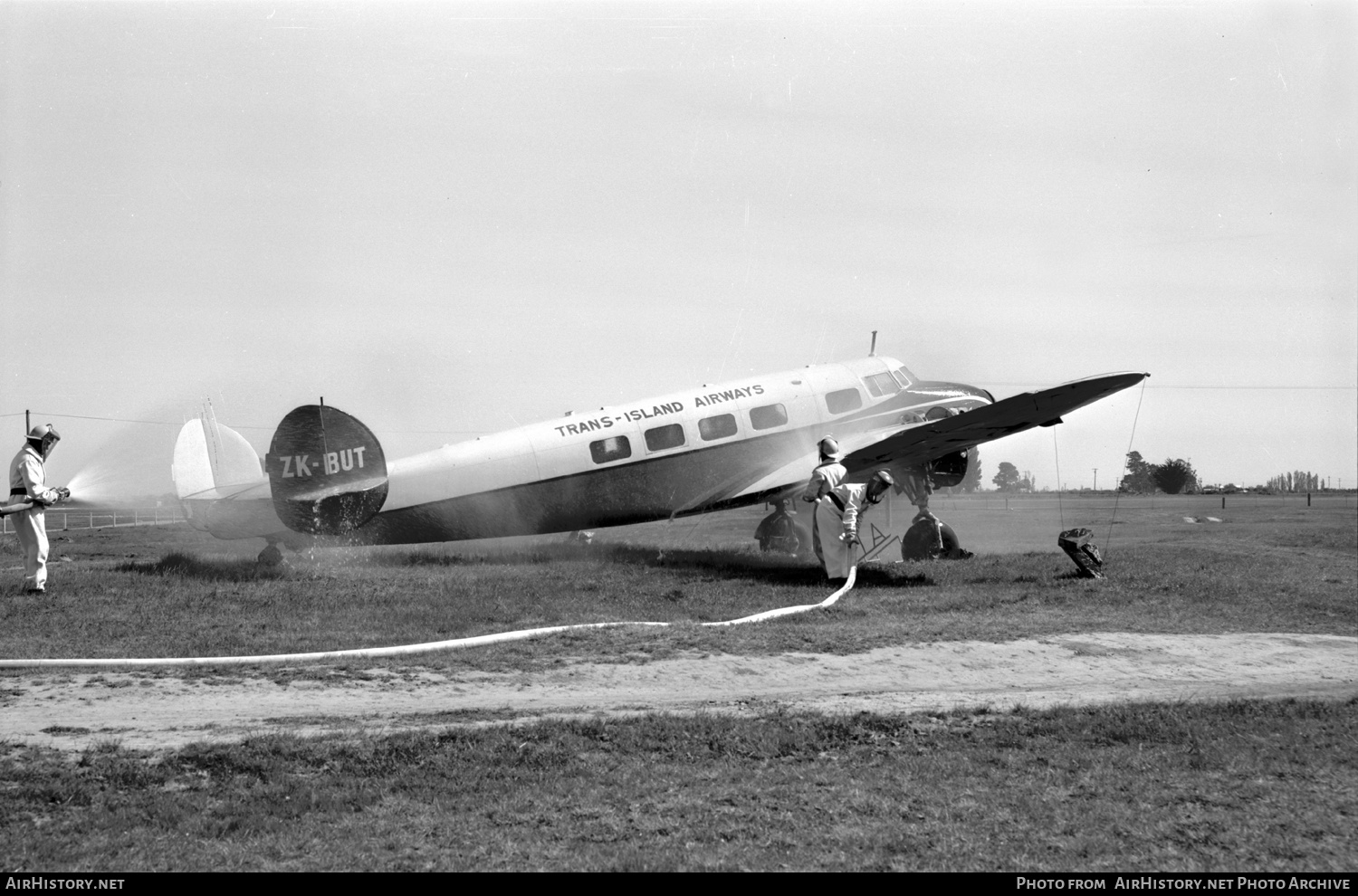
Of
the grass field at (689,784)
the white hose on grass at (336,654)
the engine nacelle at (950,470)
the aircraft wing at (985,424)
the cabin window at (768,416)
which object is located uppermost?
the cabin window at (768,416)

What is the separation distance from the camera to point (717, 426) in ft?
77.3

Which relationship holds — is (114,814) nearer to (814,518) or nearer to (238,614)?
(238,614)

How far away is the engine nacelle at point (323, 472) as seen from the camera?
18547 mm

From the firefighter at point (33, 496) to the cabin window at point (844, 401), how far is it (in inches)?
600

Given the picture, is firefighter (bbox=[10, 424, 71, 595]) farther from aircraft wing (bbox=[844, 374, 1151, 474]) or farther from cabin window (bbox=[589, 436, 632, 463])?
aircraft wing (bbox=[844, 374, 1151, 474])

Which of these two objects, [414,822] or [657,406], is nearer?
[414,822]

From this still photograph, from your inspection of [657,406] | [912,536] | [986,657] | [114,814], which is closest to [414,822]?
[114,814]

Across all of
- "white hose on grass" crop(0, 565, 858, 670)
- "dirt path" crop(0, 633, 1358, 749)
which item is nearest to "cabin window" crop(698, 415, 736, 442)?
"white hose on grass" crop(0, 565, 858, 670)

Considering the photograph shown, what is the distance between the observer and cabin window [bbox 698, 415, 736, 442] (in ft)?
76.5

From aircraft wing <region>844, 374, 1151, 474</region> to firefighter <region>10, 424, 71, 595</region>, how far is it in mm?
14122

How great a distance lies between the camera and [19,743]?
8.03 metres

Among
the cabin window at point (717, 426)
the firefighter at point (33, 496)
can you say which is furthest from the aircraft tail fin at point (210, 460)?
the cabin window at point (717, 426)

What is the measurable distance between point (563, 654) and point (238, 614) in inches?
203

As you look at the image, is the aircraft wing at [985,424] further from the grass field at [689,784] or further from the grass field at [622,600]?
the grass field at [689,784]
